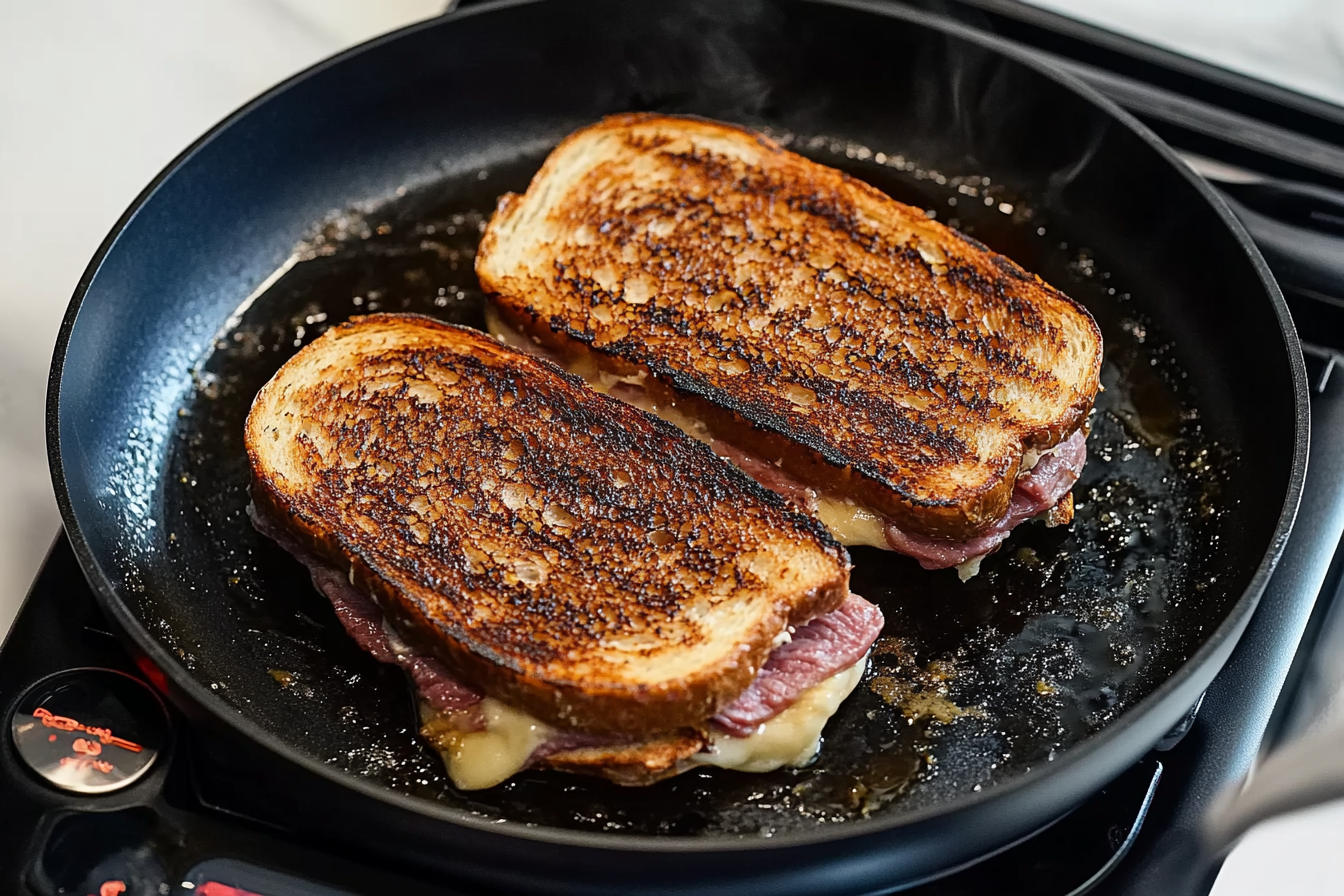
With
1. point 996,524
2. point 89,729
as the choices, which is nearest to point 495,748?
point 89,729

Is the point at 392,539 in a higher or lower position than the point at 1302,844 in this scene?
higher

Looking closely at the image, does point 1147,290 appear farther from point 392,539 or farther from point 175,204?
point 175,204

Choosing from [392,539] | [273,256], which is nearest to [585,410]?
[392,539]

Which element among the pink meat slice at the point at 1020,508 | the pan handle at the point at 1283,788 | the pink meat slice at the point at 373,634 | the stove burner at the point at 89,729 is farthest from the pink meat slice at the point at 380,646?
the pan handle at the point at 1283,788

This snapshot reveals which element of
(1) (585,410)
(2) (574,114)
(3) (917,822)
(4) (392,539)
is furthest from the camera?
(2) (574,114)

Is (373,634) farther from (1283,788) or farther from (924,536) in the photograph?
(1283,788)

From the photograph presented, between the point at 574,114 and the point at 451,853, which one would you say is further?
the point at 574,114

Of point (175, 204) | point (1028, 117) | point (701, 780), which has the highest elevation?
point (1028, 117)
